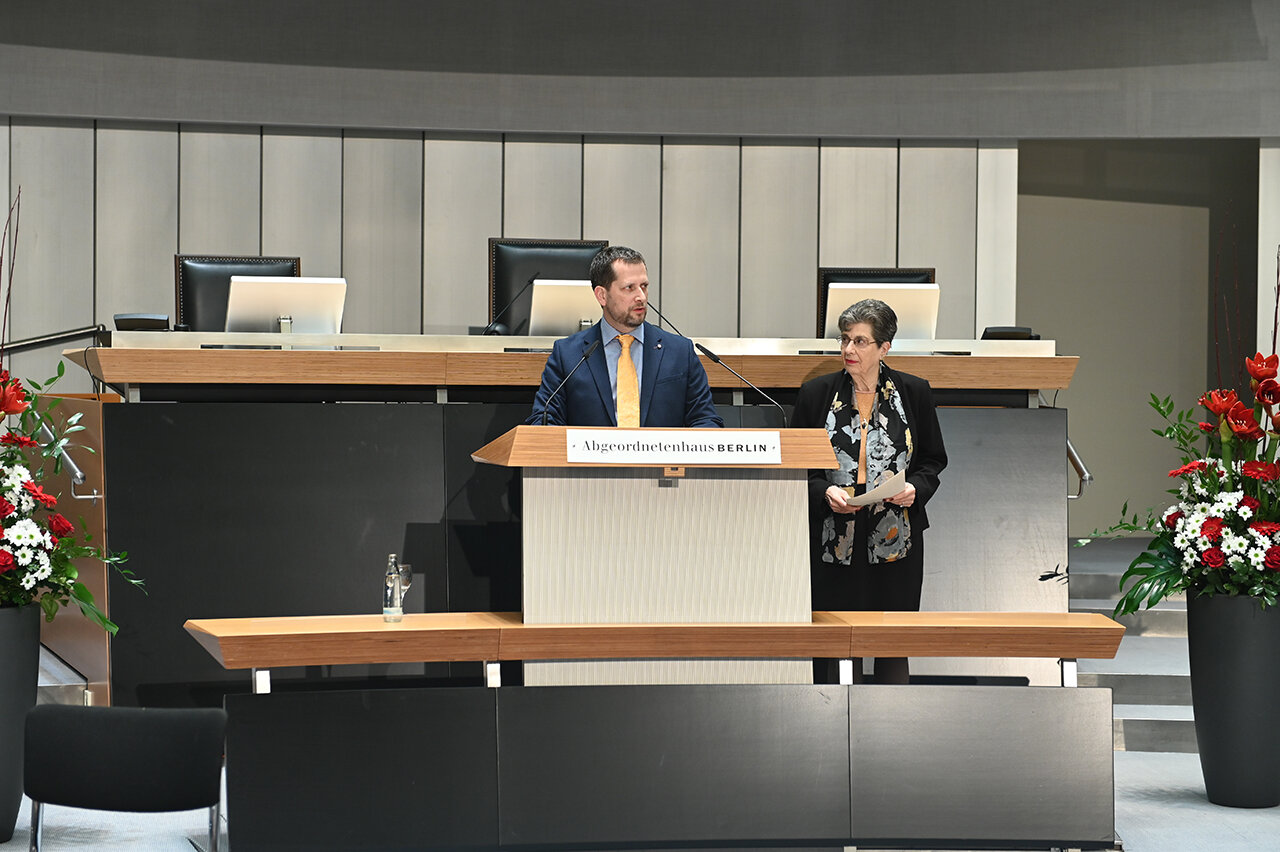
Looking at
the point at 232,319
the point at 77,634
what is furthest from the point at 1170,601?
the point at 77,634

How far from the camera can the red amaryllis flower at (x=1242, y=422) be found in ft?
12.3

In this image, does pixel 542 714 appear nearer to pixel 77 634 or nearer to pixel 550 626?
pixel 550 626

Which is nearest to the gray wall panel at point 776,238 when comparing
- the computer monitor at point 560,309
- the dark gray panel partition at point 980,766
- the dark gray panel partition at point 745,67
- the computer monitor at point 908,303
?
the dark gray panel partition at point 745,67

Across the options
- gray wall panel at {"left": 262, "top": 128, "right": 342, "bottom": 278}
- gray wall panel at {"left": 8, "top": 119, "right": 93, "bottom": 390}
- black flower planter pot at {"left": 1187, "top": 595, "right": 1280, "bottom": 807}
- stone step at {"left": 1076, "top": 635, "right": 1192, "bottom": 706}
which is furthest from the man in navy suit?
gray wall panel at {"left": 8, "top": 119, "right": 93, "bottom": 390}

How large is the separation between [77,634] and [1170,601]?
4.08 meters

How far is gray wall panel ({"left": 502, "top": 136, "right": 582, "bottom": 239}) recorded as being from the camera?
8234 mm

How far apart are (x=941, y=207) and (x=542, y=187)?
247 centimetres

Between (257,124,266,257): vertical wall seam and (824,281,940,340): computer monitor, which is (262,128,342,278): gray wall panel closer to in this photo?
(257,124,266,257): vertical wall seam

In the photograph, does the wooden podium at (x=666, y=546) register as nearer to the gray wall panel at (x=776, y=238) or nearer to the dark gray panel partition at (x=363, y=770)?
the dark gray panel partition at (x=363, y=770)

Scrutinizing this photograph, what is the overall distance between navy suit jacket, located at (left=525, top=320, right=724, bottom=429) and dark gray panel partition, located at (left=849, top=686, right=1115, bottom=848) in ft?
3.18

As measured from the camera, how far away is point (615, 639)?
116 inches

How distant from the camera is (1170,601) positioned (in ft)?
17.7

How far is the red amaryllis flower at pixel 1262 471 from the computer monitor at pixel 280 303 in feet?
9.21

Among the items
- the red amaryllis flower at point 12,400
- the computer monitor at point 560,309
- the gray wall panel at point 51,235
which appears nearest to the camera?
the red amaryllis flower at point 12,400
